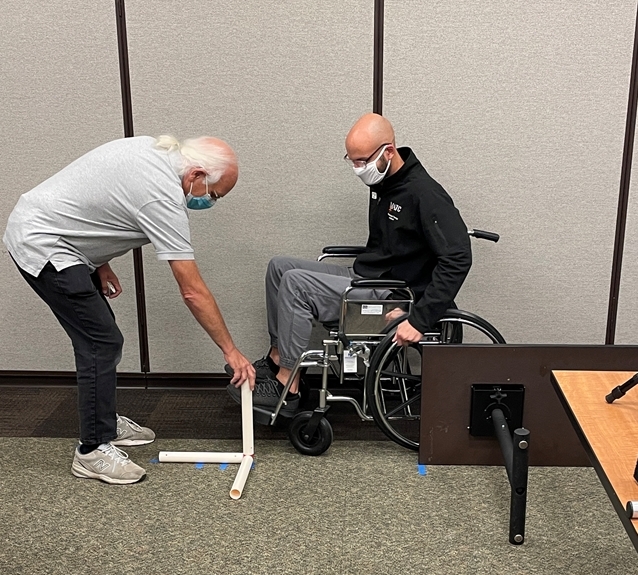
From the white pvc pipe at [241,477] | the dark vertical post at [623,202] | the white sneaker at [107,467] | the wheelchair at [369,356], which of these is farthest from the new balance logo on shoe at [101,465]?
the dark vertical post at [623,202]

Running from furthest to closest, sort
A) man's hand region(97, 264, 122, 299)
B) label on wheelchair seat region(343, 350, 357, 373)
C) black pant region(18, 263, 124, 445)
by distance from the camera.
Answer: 1. man's hand region(97, 264, 122, 299)
2. label on wheelchair seat region(343, 350, 357, 373)
3. black pant region(18, 263, 124, 445)

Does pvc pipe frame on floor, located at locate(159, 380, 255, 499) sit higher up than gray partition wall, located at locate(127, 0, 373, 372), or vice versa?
gray partition wall, located at locate(127, 0, 373, 372)

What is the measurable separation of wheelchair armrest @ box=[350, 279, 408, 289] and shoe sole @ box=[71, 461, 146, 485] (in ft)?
3.14

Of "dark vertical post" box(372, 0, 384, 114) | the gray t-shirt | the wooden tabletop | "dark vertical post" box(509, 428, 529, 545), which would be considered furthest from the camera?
"dark vertical post" box(372, 0, 384, 114)

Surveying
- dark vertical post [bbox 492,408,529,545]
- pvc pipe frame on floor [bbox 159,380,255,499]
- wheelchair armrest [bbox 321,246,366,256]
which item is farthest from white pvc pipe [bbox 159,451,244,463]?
dark vertical post [bbox 492,408,529,545]

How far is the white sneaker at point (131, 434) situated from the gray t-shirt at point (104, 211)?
0.70m

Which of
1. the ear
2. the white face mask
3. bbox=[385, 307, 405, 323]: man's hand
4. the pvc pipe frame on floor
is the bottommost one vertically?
the pvc pipe frame on floor

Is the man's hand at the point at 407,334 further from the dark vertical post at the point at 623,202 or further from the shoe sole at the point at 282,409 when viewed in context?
the dark vertical post at the point at 623,202

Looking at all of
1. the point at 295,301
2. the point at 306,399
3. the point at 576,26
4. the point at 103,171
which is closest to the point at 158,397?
the point at 306,399

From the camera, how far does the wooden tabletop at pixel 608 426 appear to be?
120cm

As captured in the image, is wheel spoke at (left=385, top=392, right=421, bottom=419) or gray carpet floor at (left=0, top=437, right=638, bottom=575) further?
wheel spoke at (left=385, top=392, right=421, bottom=419)

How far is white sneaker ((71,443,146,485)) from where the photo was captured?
7.91 ft

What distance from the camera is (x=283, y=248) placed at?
304 centimetres

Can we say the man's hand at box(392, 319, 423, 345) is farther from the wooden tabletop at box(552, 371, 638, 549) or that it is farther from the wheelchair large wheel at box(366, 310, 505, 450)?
the wooden tabletop at box(552, 371, 638, 549)
